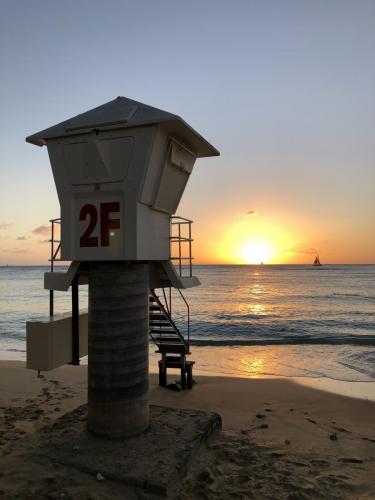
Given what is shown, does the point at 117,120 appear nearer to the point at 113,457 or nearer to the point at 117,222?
the point at 117,222

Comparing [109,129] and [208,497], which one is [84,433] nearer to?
[208,497]

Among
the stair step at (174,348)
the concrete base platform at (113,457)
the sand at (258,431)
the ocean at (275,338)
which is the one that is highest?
the stair step at (174,348)

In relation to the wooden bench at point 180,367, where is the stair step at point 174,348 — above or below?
above

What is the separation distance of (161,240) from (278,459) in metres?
4.50

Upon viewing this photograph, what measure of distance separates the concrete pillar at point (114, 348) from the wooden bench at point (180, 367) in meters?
4.87

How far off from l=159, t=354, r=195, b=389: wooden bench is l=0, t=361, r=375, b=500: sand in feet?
0.91

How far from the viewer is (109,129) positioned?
6.44 m

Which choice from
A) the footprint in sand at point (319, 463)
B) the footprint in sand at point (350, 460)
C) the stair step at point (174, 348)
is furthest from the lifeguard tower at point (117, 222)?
the stair step at point (174, 348)

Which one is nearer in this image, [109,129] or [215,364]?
[109,129]

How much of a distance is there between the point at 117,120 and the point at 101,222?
1.68 m

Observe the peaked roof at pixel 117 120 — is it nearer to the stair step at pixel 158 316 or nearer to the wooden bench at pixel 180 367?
the stair step at pixel 158 316

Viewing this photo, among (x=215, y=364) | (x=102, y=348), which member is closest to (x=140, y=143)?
(x=102, y=348)

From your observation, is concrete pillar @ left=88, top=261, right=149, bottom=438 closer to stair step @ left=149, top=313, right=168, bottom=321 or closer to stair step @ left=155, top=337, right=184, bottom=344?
stair step @ left=149, top=313, right=168, bottom=321

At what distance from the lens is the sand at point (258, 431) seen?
6.01 metres
